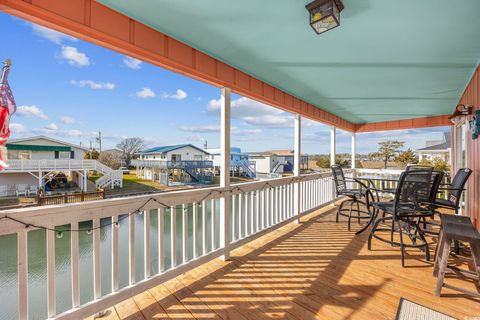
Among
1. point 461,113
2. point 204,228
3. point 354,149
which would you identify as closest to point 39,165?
point 204,228

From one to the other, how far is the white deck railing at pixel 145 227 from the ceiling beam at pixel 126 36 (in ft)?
4.07

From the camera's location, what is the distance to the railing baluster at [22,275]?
1.47m

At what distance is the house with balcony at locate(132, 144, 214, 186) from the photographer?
3.09 m

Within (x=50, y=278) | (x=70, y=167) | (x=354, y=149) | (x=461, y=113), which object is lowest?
(x=50, y=278)

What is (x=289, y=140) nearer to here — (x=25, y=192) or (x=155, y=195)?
(x=155, y=195)

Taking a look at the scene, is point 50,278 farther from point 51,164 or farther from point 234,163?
point 234,163

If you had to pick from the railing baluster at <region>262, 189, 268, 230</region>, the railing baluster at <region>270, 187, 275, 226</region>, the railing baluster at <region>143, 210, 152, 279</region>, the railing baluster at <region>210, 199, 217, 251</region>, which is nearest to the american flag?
the railing baluster at <region>143, 210, 152, 279</region>

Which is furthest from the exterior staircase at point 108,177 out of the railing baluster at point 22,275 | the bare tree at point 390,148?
the bare tree at point 390,148

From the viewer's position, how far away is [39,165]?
61.4 inches

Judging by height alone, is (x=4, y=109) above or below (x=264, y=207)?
above

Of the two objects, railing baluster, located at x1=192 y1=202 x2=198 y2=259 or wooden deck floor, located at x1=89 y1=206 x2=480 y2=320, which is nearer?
wooden deck floor, located at x1=89 y1=206 x2=480 y2=320

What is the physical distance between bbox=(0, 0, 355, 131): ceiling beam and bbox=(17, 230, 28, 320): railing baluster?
139cm

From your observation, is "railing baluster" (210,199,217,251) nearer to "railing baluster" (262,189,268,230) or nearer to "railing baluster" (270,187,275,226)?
"railing baluster" (262,189,268,230)

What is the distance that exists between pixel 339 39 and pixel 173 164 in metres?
3.28
